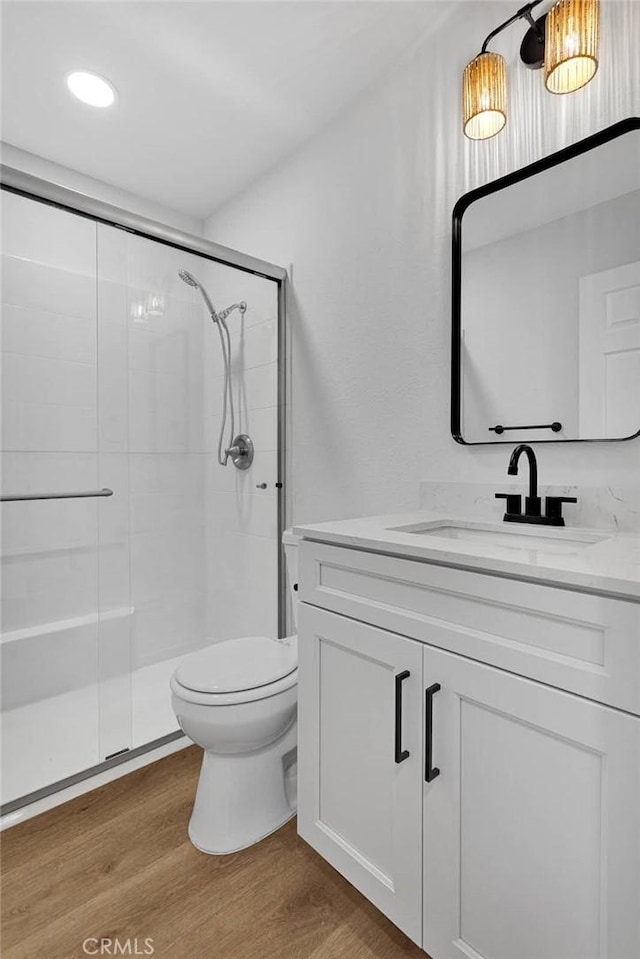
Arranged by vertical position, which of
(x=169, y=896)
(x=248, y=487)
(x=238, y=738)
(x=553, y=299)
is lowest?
(x=169, y=896)

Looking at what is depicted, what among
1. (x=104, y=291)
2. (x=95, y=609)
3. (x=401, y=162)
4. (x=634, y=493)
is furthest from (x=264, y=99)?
(x=95, y=609)

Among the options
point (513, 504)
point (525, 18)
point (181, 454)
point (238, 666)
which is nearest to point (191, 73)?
point (525, 18)

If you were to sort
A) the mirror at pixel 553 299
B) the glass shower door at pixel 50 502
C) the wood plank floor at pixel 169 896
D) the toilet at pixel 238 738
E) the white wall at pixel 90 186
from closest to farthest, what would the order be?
the wood plank floor at pixel 169 896, the mirror at pixel 553 299, the toilet at pixel 238 738, the glass shower door at pixel 50 502, the white wall at pixel 90 186

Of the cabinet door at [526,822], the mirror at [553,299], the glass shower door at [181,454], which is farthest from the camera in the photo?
the glass shower door at [181,454]

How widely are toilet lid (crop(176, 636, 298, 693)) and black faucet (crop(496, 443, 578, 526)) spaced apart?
77 cm

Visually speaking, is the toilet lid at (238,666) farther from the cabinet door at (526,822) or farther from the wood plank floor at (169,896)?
the cabinet door at (526,822)

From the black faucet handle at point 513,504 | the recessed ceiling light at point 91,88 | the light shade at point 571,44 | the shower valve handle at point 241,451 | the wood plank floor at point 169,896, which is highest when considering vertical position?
the recessed ceiling light at point 91,88

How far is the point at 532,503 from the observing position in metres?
1.31

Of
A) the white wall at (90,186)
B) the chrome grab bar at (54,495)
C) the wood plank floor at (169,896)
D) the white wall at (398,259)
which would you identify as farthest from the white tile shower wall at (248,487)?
the wood plank floor at (169,896)

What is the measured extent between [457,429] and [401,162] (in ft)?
3.17

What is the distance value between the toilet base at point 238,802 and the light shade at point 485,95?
184cm

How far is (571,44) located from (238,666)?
5.95ft

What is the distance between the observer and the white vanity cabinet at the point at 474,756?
29.4 inches

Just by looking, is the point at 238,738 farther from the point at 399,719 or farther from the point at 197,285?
the point at 197,285
